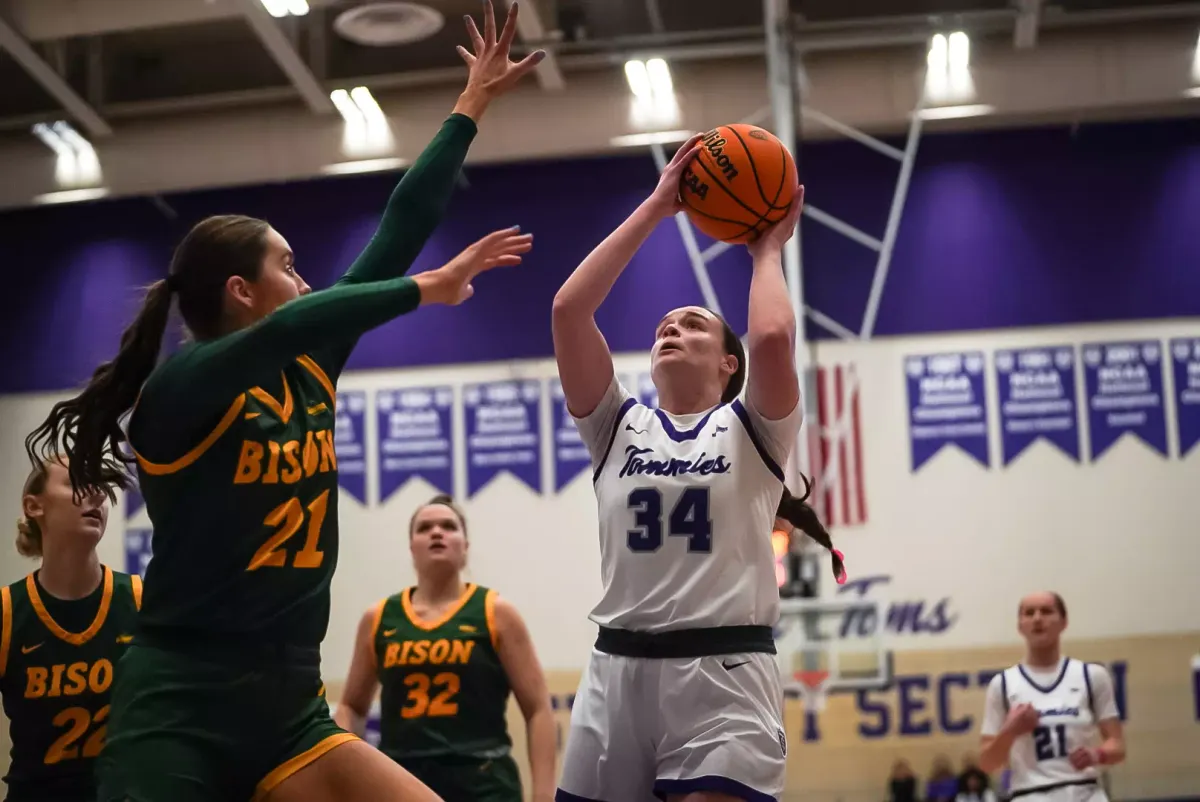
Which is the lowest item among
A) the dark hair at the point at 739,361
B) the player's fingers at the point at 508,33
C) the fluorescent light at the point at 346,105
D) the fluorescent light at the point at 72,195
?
the dark hair at the point at 739,361

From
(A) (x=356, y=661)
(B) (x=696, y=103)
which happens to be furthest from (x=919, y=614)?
(A) (x=356, y=661)

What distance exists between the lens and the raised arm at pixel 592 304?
138 inches

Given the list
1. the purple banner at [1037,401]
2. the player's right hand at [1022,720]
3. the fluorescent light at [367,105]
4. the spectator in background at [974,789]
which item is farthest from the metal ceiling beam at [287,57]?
the spectator in background at [974,789]

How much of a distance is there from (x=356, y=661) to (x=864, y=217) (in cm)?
731

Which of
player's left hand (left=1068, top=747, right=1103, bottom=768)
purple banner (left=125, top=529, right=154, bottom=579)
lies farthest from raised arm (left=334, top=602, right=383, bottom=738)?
purple banner (left=125, top=529, right=154, bottom=579)

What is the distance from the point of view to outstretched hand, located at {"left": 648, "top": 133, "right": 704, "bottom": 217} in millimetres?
3584

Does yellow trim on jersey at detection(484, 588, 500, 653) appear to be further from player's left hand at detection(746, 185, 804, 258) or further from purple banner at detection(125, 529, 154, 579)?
purple banner at detection(125, 529, 154, 579)

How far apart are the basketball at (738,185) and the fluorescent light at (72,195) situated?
1046 cm

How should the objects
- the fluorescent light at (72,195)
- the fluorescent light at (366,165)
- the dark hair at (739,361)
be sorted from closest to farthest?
the dark hair at (739,361), the fluorescent light at (366,165), the fluorescent light at (72,195)

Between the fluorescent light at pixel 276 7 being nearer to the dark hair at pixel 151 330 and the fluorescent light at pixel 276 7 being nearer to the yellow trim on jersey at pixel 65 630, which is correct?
the yellow trim on jersey at pixel 65 630

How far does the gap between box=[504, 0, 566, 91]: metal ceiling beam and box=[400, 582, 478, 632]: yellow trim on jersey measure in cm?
588

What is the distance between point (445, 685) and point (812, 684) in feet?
15.8

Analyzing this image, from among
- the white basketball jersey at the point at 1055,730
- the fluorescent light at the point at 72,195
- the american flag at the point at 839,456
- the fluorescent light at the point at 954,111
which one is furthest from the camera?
the fluorescent light at the point at 72,195

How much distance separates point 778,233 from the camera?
364 cm
